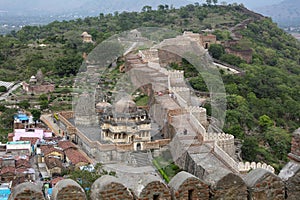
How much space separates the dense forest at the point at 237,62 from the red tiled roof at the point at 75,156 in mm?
6310

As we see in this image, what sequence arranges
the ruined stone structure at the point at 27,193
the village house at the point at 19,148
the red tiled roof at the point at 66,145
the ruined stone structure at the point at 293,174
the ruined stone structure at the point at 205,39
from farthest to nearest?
1. the ruined stone structure at the point at 205,39
2. the red tiled roof at the point at 66,145
3. the village house at the point at 19,148
4. the ruined stone structure at the point at 293,174
5. the ruined stone structure at the point at 27,193

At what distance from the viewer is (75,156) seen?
18953mm

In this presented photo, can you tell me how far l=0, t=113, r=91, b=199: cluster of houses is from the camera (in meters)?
16.5

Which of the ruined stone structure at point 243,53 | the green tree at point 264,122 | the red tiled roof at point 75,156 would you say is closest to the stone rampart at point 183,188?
the red tiled roof at point 75,156

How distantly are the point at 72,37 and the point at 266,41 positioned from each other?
16882mm

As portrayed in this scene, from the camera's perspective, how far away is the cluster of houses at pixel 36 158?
16.5 m

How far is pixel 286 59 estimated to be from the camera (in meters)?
44.3

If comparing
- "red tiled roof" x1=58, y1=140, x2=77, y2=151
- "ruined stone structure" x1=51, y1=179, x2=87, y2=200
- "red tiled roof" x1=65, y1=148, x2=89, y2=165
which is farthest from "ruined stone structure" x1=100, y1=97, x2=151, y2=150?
"ruined stone structure" x1=51, y1=179, x2=87, y2=200

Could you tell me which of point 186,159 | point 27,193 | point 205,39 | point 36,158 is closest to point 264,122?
point 186,159

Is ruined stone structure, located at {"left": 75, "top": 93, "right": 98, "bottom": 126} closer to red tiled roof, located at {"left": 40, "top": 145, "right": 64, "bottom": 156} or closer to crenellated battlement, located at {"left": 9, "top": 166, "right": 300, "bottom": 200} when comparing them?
red tiled roof, located at {"left": 40, "top": 145, "right": 64, "bottom": 156}

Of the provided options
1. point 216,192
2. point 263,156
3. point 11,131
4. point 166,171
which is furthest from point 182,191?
point 11,131

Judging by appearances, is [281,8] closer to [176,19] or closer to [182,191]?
[176,19]

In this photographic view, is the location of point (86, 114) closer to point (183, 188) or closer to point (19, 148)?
point (19, 148)

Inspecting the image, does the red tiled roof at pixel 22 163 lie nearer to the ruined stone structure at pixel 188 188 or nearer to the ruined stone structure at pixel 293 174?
the ruined stone structure at pixel 293 174
